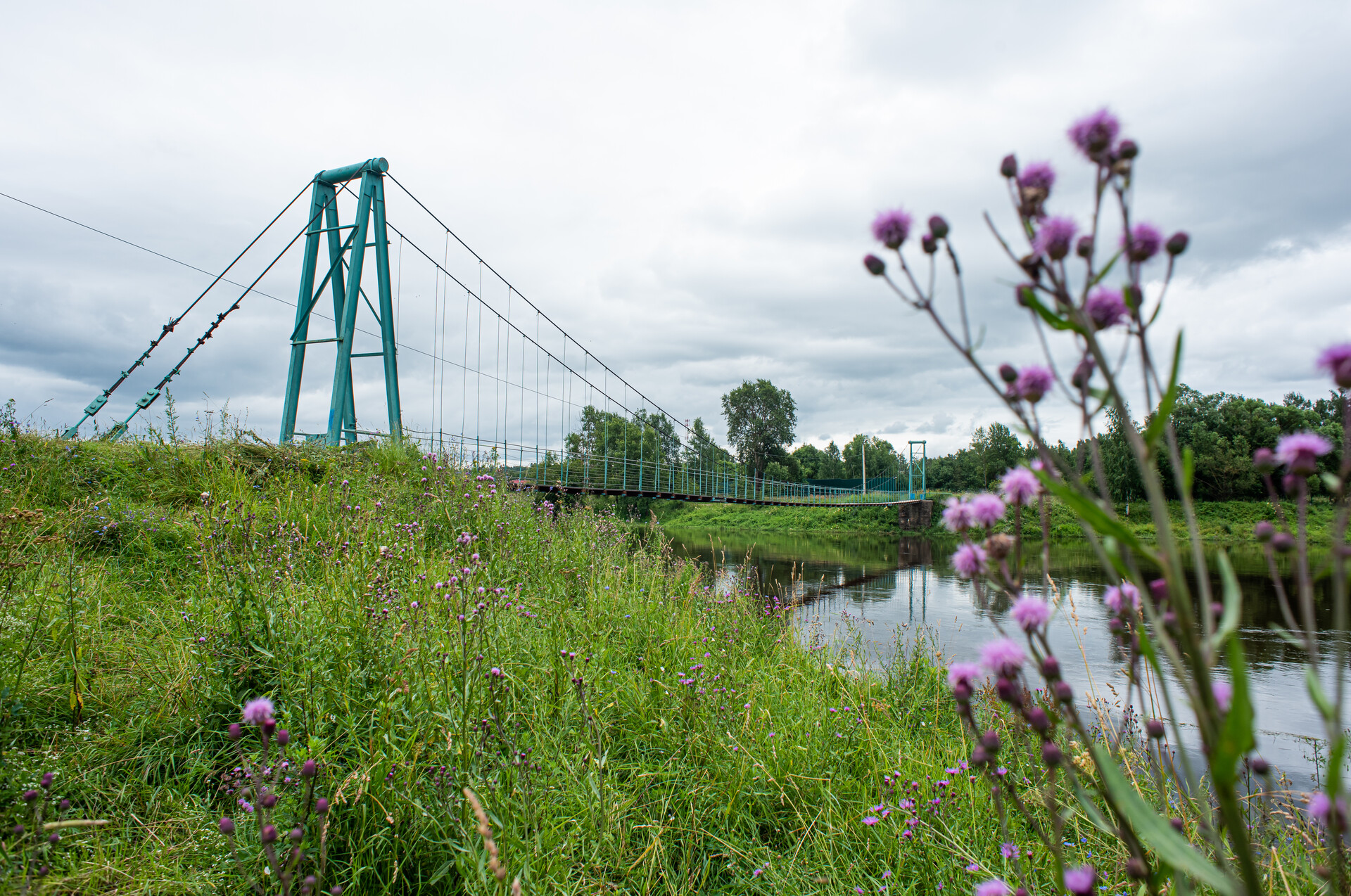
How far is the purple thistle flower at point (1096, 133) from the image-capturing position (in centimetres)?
59

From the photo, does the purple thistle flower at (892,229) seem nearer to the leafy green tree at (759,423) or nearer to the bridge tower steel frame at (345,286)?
the bridge tower steel frame at (345,286)

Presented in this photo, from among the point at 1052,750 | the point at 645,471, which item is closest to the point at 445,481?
the point at 1052,750

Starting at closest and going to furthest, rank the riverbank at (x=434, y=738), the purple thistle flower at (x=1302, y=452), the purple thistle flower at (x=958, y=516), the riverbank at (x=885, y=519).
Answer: the purple thistle flower at (x=1302, y=452), the purple thistle flower at (x=958, y=516), the riverbank at (x=434, y=738), the riverbank at (x=885, y=519)

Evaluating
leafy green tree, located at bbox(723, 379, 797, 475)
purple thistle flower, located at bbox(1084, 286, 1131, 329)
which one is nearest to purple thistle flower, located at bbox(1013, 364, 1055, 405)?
purple thistle flower, located at bbox(1084, 286, 1131, 329)

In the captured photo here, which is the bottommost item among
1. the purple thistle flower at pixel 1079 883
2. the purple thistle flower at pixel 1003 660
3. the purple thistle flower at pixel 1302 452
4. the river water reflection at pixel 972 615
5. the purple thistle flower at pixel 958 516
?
the river water reflection at pixel 972 615

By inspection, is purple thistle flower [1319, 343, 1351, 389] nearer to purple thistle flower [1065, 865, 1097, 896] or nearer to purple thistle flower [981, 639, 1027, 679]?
purple thistle flower [981, 639, 1027, 679]

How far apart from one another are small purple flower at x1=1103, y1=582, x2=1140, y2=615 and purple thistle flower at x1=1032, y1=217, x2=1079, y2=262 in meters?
0.32

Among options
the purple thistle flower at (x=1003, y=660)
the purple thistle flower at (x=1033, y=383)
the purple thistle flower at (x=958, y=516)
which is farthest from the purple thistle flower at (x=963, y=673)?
the purple thistle flower at (x=1033, y=383)

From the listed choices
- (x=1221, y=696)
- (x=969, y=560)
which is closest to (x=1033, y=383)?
(x=969, y=560)

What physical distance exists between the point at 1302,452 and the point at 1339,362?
82 mm

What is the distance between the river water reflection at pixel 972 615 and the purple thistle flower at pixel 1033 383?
8.0 inches

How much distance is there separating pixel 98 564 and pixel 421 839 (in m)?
2.42

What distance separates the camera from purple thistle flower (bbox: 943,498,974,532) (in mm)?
709

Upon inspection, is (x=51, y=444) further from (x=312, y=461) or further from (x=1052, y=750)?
(x=1052, y=750)
